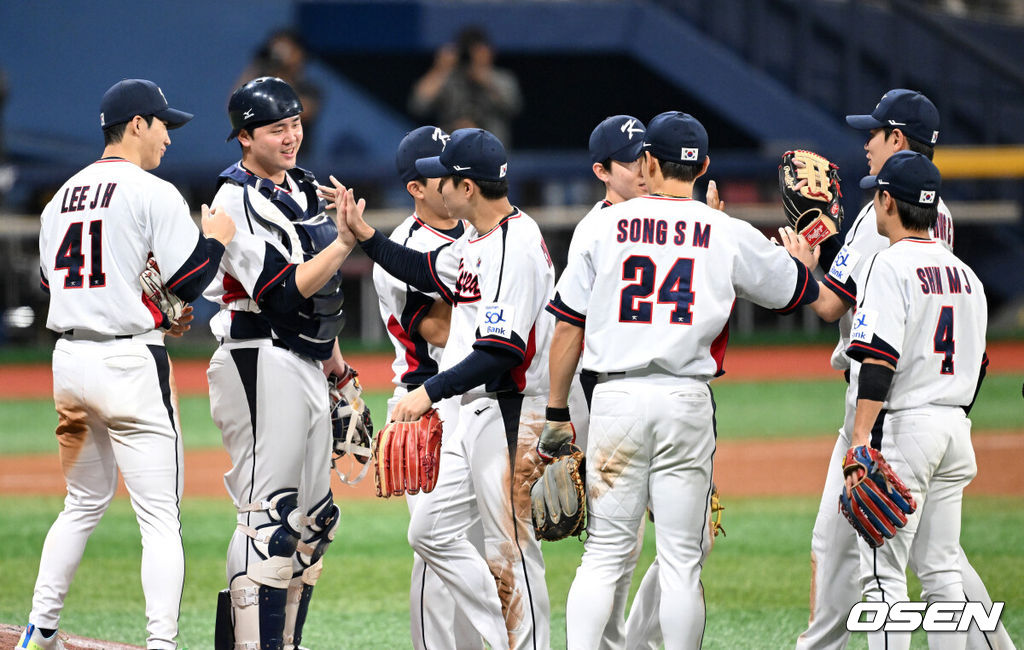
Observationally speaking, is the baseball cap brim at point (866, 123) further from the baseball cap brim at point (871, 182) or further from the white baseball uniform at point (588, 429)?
the white baseball uniform at point (588, 429)

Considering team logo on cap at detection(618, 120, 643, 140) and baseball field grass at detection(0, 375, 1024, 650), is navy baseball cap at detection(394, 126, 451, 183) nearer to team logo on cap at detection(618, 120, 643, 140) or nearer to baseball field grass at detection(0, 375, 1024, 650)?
team logo on cap at detection(618, 120, 643, 140)

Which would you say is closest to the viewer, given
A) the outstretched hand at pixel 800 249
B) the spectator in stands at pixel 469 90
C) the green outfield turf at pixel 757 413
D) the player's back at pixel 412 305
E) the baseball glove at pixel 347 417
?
the outstretched hand at pixel 800 249

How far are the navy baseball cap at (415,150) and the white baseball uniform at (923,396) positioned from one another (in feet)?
6.02

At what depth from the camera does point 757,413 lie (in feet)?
41.0

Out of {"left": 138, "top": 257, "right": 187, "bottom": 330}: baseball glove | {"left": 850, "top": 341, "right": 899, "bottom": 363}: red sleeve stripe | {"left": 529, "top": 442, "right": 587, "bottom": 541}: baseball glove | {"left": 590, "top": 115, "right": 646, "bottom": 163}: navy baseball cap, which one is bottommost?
{"left": 529, "top": 442, "right": 587, "bottom": 541}: baseball glove

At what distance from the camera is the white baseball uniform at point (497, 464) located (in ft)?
14.1

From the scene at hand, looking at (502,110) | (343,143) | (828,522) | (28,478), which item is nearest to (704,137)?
(828,522)

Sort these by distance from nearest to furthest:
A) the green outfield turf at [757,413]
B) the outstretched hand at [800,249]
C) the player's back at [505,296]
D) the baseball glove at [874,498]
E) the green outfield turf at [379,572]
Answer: the baseball glove at [874,498]
the player's back at [505,296]
the outstretched hand at [800,249]
the green outfield turf at [379,572]
the green outfield turf at [757,413]

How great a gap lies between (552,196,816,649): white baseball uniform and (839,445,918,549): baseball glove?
1.52 feet

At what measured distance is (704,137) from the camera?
4176mm

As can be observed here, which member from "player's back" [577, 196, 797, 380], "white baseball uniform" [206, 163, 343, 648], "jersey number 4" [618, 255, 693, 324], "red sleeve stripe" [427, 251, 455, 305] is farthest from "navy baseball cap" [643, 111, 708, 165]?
"white baseball uniform" [206, 163, 343, 648]

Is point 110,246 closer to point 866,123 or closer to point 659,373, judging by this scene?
point 659,373

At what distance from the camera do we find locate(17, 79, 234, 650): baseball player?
439cm

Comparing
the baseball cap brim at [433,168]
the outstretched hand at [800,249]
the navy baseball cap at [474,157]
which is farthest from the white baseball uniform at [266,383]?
the outstretched hand at [800,249]
